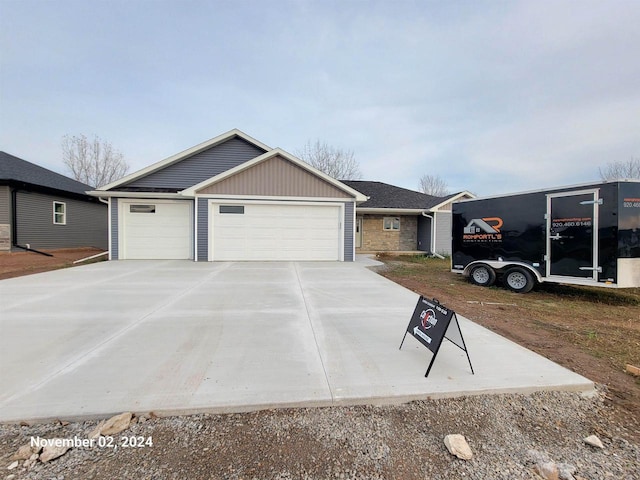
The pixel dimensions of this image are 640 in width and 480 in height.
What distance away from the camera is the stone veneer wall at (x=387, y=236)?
17219 millimetres

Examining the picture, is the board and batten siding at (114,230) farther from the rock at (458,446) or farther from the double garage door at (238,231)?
the rock at (458,446)

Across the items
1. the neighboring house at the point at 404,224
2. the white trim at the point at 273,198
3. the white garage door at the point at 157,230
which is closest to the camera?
the white trim at the point at 273,198

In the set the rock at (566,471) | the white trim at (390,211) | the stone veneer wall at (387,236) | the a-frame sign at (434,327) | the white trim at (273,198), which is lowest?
the rock at (566,471)

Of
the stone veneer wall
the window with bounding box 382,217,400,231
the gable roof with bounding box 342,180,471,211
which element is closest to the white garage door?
the gable roof with bounding box 342,180,471,211

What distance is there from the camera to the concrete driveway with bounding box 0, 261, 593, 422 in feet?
8.16

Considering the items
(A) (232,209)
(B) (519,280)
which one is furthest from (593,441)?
(A) (232,209)

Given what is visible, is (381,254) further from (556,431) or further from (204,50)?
(556,431)

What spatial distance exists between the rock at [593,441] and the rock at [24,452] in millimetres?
3724

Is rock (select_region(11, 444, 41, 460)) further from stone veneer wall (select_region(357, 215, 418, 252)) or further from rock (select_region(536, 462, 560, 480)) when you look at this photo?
stone veneer wall (select_region(357, 215, 418, 252))

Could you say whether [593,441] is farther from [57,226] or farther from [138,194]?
[57,226]

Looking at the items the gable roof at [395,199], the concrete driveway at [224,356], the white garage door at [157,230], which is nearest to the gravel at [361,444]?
the concrete driveway at [224,356]

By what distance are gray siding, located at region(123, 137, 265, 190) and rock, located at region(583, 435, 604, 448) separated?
14453 millimetres

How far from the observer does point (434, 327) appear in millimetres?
3010

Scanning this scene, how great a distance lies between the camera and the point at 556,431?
218cm
